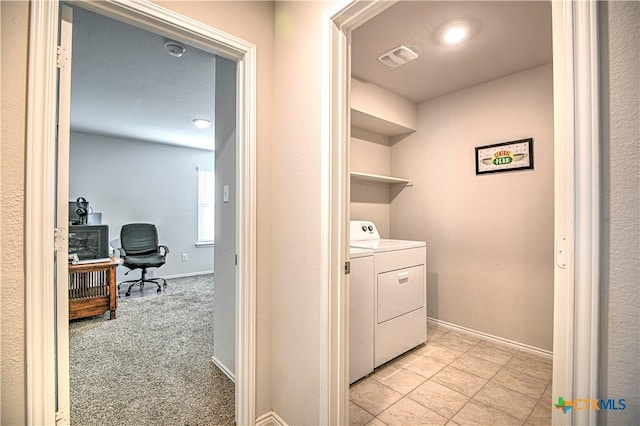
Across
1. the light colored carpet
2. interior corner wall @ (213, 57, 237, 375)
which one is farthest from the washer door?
the light colored carpet

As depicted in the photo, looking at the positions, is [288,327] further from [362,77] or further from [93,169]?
[93,169]

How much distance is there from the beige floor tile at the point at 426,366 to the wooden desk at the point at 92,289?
3237mm

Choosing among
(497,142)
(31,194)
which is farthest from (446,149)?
(31,194)

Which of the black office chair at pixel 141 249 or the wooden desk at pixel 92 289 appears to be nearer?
the wooden desk at pixel 92 289

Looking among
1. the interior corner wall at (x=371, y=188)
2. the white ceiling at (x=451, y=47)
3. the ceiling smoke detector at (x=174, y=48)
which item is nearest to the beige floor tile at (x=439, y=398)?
the interior corner wall at (x=371, y=188)

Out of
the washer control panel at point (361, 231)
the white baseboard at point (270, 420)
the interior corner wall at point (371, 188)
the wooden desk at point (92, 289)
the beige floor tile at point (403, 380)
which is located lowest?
the beige floor tile at point (403, 380)

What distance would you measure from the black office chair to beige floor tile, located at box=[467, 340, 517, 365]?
14.1 ft

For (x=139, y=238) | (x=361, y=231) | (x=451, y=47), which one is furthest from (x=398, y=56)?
(x=139, y=238)

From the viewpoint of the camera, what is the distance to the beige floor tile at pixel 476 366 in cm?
216

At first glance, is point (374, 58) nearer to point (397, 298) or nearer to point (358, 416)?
point (397, 298)

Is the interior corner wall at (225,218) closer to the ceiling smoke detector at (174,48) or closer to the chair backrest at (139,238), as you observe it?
the ceiling smoke detector at (174,48)

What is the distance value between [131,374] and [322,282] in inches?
72.1

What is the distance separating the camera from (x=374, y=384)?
2.04 metres

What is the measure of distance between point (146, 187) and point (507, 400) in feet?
18.8
